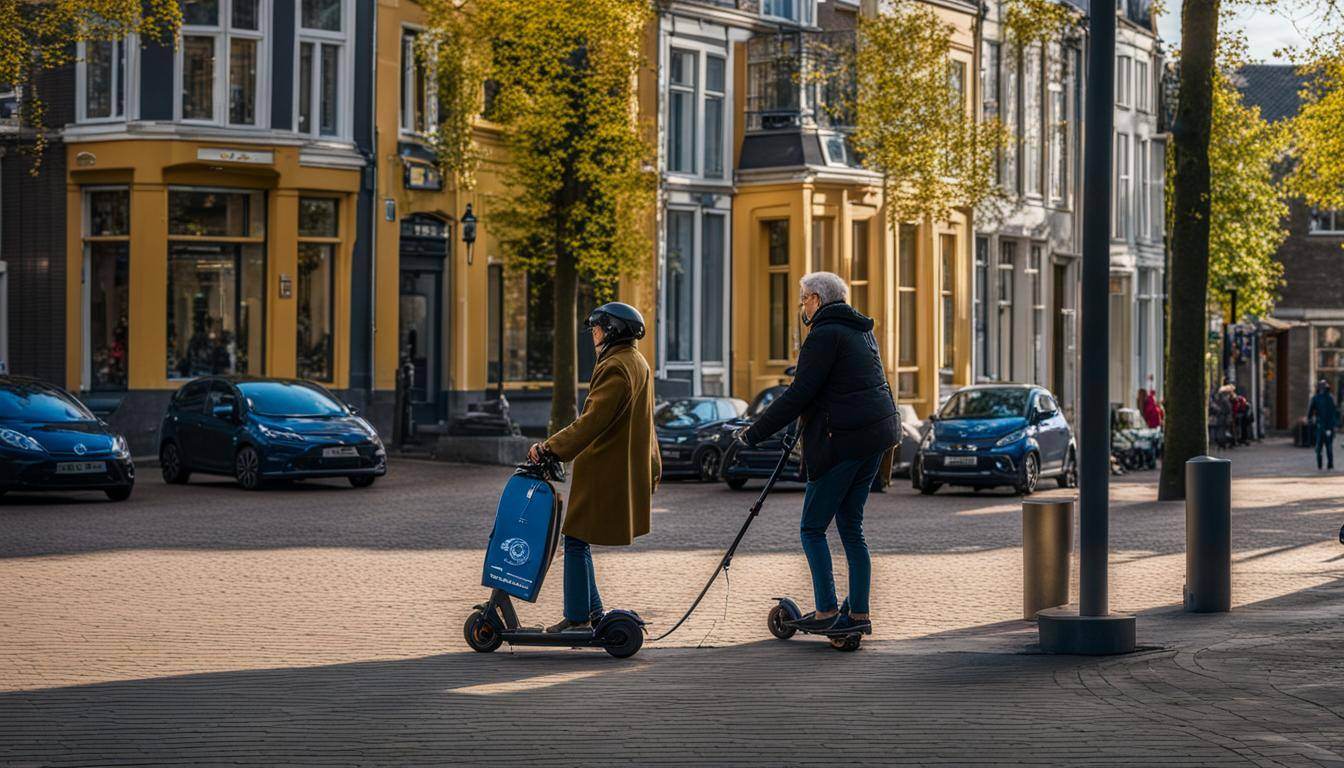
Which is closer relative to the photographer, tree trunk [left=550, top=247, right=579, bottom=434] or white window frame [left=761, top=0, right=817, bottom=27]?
tree trunk [left=550, top=247, right=579, bottom=434]

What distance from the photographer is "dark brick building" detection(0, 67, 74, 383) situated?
1282 inches

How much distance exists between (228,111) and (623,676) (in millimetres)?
23807

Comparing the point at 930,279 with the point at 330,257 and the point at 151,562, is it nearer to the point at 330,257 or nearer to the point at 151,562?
the point at 330,257

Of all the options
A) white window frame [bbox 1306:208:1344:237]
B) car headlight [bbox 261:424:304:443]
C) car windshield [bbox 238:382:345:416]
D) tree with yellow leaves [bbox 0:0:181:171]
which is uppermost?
white window frame [bbox 1306:208:1344:237]

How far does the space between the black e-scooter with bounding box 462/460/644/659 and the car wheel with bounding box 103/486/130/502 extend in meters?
13.6

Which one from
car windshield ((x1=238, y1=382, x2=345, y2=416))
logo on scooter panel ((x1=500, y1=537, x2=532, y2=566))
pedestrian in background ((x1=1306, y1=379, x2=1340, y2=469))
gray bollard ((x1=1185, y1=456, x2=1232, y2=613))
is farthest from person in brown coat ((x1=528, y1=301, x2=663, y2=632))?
pedestrian in background ((x1=1306, y1=379, x2=1340, y2=469))

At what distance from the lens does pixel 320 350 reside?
34156 mm

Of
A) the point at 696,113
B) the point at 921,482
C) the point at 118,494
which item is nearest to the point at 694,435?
the point at 921,482

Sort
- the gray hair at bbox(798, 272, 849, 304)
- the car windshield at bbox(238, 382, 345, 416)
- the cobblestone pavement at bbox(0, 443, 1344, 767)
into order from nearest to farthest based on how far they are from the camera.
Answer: the cobblestone pavement at bbox(0, 443, 1344, 767), the gray hair at bbox(798, 272, 849, 304), the car windshield at bbox(238, 382, 345, 416)

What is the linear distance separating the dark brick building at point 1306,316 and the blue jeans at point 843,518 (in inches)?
2532

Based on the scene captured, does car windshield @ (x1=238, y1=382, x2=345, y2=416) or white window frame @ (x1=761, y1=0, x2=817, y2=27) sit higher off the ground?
white window frame @ (x1=761, y1=0, x2=817, y2=27)

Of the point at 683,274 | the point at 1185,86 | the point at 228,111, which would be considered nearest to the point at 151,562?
the point at 1185,86

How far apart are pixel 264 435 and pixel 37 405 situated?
3.03 m

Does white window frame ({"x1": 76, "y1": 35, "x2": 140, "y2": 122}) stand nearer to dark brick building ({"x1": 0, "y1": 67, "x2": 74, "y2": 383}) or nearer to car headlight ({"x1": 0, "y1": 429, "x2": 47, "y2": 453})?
dark brick building ({"x1": 0, "y1": 67, "x2": 74, "y2": 383})
